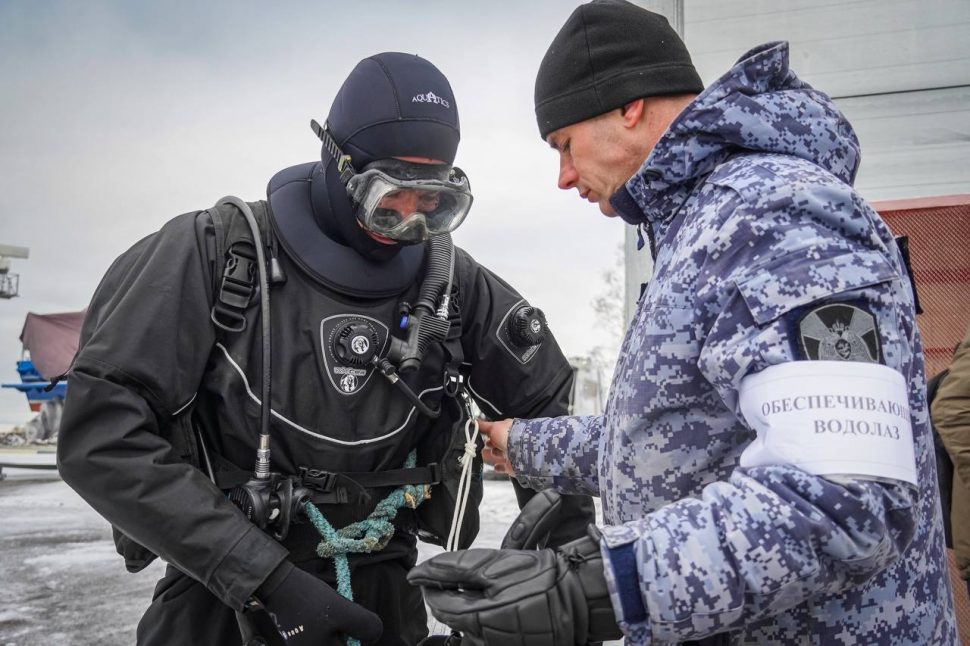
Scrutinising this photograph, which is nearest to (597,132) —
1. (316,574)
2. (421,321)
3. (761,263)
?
(761,263)

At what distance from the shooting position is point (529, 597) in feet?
3.77

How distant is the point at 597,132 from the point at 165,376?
46.4 inches

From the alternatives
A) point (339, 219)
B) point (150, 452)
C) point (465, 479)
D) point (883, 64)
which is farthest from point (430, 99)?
point (883, 64)

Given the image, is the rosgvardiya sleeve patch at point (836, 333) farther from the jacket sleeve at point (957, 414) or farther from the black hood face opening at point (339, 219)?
the jacket sleeve at point (957, 414)

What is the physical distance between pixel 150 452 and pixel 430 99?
49.0 inches

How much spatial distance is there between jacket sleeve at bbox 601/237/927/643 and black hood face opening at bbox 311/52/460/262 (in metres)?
1.38

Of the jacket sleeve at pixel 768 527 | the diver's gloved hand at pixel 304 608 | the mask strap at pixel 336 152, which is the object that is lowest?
the diver's gloved hand at pixel 304 608

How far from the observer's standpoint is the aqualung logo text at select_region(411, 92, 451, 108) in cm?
240

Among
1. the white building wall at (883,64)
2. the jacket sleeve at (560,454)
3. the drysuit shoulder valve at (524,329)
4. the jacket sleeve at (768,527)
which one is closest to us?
the jacket sleeve at (768,527)

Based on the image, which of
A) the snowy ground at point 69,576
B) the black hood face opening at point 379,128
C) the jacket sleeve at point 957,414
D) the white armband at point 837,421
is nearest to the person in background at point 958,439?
the jacket sleeve at point 957,414

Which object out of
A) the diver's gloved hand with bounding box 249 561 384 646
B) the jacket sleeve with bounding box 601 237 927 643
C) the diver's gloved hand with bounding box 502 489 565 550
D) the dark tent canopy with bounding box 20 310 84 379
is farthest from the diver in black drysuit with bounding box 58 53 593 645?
the dark tent canopy with bounding box 20 310 84 379

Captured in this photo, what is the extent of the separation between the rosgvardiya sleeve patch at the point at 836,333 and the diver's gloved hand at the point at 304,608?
1391mm

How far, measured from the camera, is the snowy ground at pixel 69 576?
4569 millimetres

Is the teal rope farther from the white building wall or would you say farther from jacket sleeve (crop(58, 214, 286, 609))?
the white building wall
